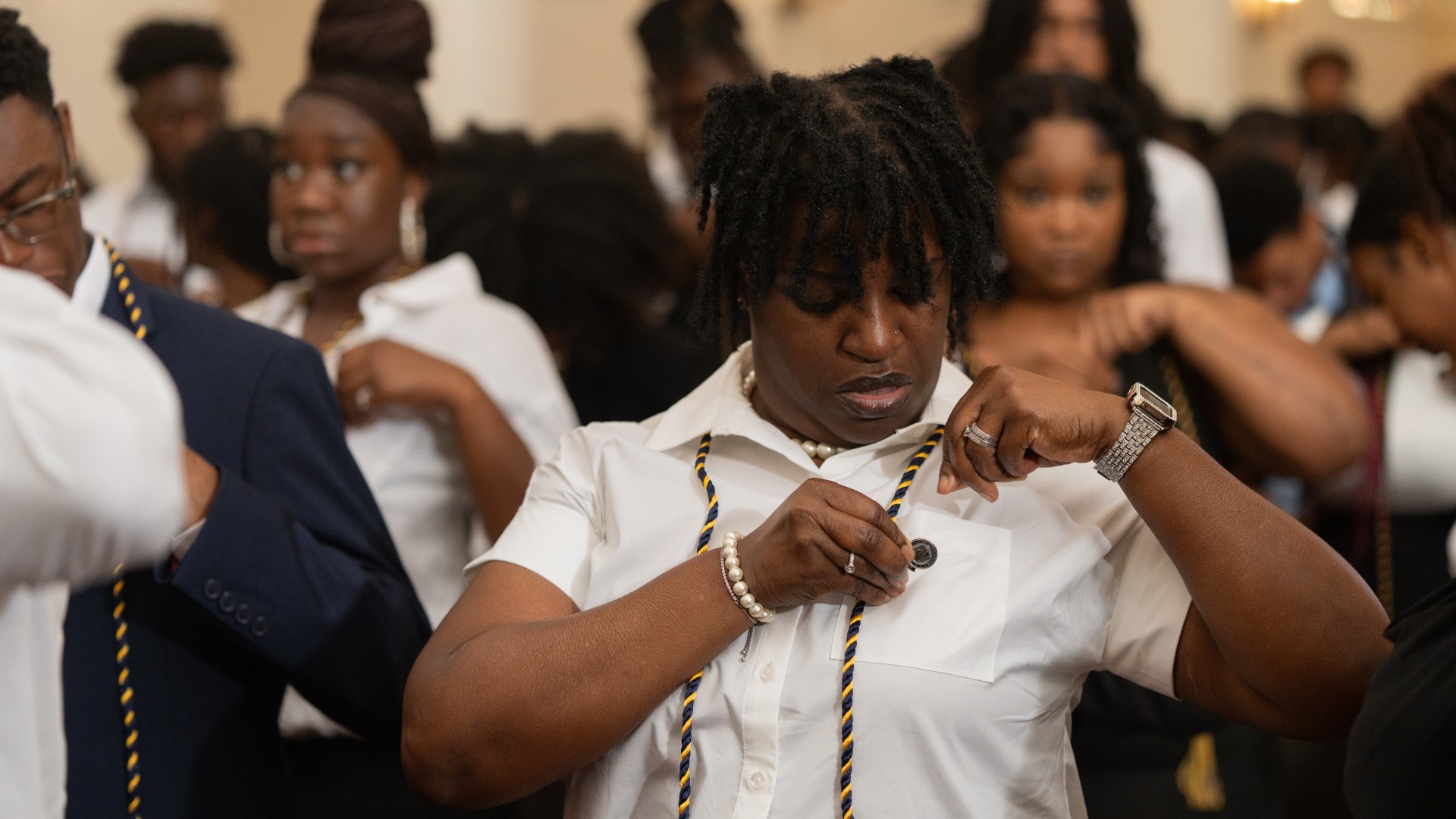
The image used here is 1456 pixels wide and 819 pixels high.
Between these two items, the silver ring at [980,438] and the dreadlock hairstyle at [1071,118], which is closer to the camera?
the silver ring at [980,438]

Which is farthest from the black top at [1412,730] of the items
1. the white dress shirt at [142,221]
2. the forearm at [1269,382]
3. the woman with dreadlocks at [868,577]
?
the white dress shirt at [142,221]

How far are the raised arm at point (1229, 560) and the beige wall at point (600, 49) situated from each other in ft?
5.43

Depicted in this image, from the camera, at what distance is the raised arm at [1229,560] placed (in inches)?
65.3

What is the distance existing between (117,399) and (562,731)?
0.75 m

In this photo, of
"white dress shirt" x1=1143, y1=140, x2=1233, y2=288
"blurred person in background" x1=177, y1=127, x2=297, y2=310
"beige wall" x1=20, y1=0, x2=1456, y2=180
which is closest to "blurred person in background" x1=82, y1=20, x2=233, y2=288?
"beige wall" x1=20, y1=0, x2=1456, y2=180

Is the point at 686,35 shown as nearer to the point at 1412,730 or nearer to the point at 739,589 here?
the point at 739,589

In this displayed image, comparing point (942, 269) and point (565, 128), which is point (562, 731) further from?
point (565, 128)

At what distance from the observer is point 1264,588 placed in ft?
5.43

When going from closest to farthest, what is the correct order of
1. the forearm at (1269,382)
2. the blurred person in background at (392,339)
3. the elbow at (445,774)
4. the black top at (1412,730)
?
the black top at (1412,730) < the elbow at (445,774) < the blurred person in background at (392,339) < the forearm at (1269,382)

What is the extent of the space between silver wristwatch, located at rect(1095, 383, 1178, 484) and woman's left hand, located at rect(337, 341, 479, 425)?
4.46ft

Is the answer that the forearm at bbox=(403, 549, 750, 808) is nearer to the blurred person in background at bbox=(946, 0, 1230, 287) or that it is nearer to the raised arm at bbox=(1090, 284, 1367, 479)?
the raised arm at bbox=(1090, 284, 1367, 479)

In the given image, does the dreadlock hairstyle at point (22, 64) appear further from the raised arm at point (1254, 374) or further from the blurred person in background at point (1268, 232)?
the blurred person in background at point (1268, 232)

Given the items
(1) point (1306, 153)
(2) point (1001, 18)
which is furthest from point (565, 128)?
(1) point (1306, 153)

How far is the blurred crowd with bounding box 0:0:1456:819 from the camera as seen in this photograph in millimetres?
1990
